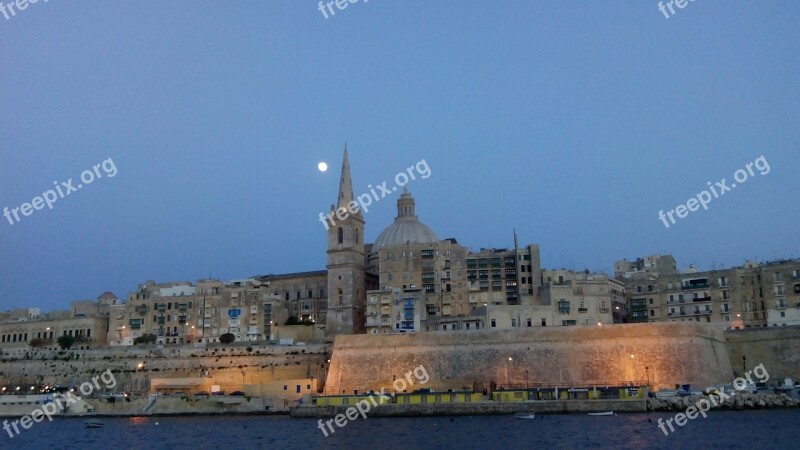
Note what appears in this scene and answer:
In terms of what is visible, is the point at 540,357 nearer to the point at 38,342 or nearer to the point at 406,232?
the point at 406,232

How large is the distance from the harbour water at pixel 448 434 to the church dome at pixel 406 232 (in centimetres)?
3192

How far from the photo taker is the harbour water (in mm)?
35156

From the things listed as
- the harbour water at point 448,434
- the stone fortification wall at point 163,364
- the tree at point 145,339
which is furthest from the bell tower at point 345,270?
the harbour water at point 448,434

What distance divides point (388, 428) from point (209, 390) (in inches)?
1020

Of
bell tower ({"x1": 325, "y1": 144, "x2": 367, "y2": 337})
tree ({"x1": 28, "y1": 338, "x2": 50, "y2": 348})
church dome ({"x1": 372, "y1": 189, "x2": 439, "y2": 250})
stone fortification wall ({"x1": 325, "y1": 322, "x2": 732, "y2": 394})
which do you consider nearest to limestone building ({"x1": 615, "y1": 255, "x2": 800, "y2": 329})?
stone fortification wall ({"x1": 325, "y1": 322, "x2": 732, "y2": 394})

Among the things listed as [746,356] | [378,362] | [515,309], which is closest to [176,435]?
[378,362]

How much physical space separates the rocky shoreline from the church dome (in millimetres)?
32660

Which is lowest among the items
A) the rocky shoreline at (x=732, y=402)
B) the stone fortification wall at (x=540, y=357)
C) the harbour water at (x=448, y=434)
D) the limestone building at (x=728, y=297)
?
the harbour water at (x=448, y=434)

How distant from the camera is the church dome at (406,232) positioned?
264 feet

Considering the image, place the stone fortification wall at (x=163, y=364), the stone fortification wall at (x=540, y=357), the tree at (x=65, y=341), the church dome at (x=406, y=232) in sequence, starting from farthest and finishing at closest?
the church dome at (x=406, y=232) → the tree at (x=65, y=341) → the stone fortification wall at (x=163, y=364) → the stone fortification wall at (x=540, y=357)

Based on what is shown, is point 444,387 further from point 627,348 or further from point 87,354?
point 87,354

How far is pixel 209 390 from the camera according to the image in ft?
213

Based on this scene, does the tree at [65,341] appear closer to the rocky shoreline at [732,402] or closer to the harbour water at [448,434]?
the harbour water at [448,434]

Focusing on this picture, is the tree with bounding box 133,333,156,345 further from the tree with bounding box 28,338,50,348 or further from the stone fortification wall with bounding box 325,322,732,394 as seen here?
the stone fortification wall with bounding box 325,322,732,394
